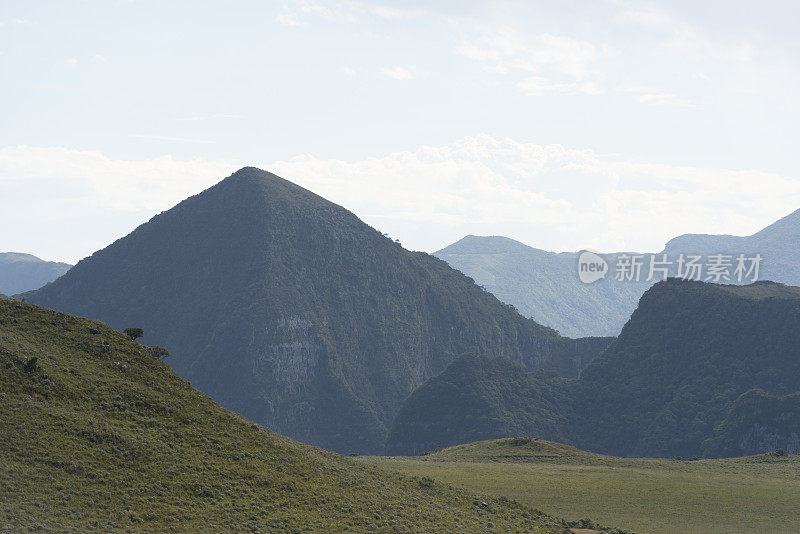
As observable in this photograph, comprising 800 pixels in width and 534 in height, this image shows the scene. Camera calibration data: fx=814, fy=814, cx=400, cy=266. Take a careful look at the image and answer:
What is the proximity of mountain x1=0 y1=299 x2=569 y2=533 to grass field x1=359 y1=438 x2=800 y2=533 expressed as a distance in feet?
51.6

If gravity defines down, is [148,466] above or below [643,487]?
above

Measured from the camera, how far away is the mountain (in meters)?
54.3

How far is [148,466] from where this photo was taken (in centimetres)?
6066

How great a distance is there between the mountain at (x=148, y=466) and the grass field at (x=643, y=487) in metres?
15.7

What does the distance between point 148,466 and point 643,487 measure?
210 feet

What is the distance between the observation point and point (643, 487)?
100 metres

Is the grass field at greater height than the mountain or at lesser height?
lesser

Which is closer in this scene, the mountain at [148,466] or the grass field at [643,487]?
the mountain at [148,466]

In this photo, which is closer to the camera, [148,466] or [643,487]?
[148,466]

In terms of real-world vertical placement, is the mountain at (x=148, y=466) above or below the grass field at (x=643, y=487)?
above

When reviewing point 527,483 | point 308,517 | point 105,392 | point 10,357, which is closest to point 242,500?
point 308,517

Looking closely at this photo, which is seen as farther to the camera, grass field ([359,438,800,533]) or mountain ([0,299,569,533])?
grass field ([359,438,800,533])

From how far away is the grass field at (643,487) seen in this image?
8350 centimetres

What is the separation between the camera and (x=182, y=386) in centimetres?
7731
